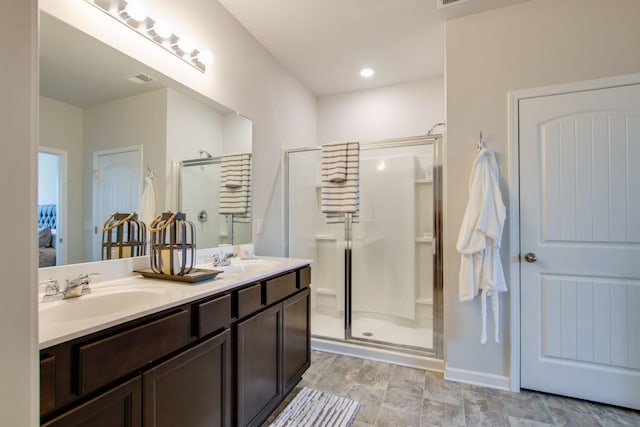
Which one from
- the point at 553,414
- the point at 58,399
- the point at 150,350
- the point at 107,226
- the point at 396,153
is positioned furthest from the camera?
the point at 396,153

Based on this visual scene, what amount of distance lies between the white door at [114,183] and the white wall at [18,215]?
962 millimetres

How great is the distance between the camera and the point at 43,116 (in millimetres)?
1225

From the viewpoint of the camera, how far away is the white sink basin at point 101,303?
104cm

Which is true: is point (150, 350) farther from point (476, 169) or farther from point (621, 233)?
point (621, 233)

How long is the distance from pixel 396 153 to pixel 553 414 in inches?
91.6

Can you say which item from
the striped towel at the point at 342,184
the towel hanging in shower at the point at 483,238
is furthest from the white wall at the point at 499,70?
the striped towel at the point at 342,184

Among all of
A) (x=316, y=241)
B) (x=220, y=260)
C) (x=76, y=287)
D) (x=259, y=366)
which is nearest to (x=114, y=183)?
(x=76, y=287)

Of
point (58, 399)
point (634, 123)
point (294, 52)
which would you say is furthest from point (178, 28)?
point (634, 123)

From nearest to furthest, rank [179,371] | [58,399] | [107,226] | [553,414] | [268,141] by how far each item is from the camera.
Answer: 1. [58,399]
2. [179,371]
3. [107,226]
4. [553,414]
5. [268,141]

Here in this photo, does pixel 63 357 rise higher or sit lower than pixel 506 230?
lower

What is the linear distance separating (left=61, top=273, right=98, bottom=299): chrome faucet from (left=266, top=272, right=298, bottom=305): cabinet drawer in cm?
81

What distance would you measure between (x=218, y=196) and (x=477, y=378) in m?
2.29

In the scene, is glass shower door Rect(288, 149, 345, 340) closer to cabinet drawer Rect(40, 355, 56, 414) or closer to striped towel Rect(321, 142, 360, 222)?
striped towel Rect(321, 142, 360, 222)

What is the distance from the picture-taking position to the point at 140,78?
1628 mm
